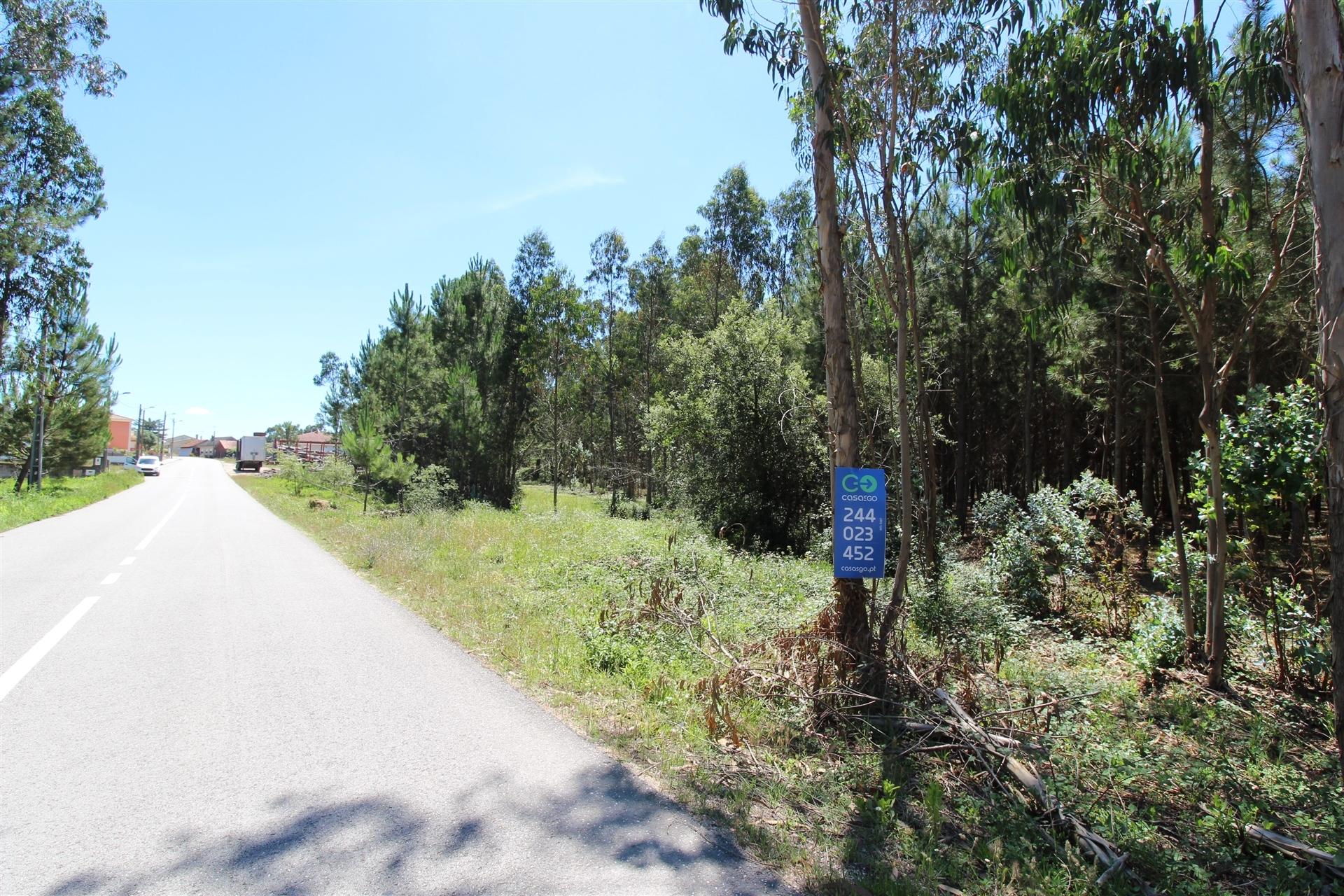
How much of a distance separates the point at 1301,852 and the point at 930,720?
1959 millimetres

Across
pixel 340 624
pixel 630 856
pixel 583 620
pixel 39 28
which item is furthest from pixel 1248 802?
pixel 39 28

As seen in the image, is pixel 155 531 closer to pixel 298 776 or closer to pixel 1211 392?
pixel 298 776

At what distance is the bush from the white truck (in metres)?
54.3

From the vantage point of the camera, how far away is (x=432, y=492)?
25922mm

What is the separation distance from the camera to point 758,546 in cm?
1731

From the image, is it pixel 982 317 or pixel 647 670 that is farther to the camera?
pixel 982 317

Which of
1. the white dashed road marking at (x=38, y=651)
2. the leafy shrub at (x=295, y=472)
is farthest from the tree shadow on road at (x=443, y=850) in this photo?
the leafy shrub at (x=295, y=472)

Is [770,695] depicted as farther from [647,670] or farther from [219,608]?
[219,608]

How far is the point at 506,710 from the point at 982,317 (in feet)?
72.2

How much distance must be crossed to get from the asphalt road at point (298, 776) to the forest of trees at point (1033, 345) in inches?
102

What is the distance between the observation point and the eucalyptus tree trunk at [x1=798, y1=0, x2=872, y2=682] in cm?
567

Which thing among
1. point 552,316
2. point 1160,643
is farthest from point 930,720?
point 552,316

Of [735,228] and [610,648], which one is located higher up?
[735,228]

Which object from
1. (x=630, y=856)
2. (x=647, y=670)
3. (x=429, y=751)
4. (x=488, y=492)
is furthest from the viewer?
(x=488, y=492)
